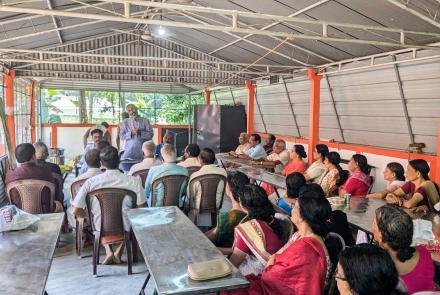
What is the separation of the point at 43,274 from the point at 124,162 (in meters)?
4.78

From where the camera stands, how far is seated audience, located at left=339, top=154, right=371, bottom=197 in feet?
15.0

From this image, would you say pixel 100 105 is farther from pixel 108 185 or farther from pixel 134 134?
pixel 108 185

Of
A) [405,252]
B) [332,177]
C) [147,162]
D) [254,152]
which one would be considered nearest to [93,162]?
[147,162]

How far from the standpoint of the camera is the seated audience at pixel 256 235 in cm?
234

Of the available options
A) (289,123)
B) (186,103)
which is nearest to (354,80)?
(289,123)

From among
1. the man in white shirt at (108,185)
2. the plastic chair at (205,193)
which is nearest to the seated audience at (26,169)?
the man in white shirt at (108,185)

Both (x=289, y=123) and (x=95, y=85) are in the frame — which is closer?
(x=289, y=123)

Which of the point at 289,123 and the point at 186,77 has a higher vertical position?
the point at 186,77

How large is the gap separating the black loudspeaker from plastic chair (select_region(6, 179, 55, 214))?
8.04 metres

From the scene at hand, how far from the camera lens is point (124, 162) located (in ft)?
21.8

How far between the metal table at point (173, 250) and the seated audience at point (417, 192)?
2329 mm

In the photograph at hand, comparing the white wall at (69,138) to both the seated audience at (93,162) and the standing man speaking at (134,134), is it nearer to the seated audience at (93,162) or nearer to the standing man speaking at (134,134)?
the standing man speaking at (134,134)

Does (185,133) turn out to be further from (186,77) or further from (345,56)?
(345,56)

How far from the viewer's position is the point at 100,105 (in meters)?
14.9
